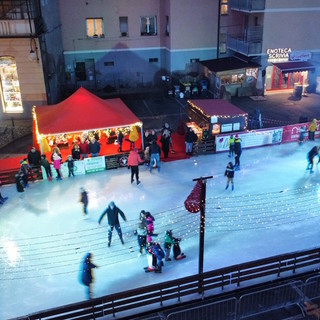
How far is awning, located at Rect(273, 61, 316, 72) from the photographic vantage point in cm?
2592

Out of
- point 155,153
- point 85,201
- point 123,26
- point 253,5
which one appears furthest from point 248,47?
point 85,201

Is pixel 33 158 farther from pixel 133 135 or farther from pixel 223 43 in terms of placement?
pixel 223 43

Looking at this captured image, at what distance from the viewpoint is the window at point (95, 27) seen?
27.5m

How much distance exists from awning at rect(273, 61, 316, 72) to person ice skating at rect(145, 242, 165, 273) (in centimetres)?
1894

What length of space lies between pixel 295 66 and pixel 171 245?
19465 mm

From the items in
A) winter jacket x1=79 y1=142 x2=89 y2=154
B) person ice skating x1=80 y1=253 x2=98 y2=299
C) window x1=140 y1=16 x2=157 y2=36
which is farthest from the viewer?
window x1=140 y1=16 x2=157 y2=36

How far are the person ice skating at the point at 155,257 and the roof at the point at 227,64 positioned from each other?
58.0 ft

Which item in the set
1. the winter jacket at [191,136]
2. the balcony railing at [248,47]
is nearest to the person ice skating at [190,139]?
the winter jacket at [191,136]

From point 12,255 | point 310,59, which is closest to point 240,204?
point 12,255

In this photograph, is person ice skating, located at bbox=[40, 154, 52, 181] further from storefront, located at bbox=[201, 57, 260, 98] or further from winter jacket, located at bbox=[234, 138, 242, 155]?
storefront, located at bbox=[201, 57, 260, 98]

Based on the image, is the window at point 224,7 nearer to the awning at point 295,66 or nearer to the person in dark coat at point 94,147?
the awning at point 295,66

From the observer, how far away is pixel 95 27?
27766 mm

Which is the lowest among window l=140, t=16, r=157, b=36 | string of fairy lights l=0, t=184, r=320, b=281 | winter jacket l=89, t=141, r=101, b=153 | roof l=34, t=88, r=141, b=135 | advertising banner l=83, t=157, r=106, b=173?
string of fairy lights l=0, t=184, r=320, b=281

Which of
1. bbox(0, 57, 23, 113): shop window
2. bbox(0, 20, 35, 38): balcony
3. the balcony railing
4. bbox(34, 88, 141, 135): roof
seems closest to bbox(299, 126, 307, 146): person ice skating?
bbox(34, 88, 141, 135): roof
